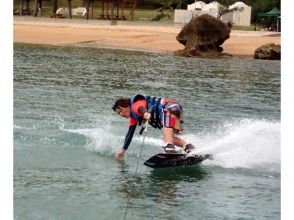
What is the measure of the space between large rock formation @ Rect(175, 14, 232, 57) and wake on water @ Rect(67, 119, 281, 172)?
69.6ft

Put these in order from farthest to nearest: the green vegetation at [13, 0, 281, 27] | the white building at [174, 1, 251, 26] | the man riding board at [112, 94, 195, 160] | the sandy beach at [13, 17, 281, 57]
A: the green vegetation at [13, 0, 281, 27] → the white building at [174, 1, 251, 26] → the sandy beach at [13, 17, 281, 57] → the man riding board at [112, 94, 195, 160]

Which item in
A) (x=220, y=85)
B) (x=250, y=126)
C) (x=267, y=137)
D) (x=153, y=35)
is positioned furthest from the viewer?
(x=153, y=35)

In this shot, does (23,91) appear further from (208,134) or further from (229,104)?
(208,134)

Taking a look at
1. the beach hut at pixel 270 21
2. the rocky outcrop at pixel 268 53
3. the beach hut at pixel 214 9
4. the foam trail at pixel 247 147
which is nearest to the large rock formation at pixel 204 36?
the rocky outcrop at pixel 268 53

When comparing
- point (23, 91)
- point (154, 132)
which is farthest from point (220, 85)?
point (154, 132)

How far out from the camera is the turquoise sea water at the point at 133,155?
283 inches

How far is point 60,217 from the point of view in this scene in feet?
22.1

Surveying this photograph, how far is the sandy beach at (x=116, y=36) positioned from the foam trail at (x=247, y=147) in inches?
919

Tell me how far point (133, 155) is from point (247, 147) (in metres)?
1.65

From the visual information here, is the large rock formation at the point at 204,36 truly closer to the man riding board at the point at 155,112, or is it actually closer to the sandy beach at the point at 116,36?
the sandy beach at the point at 116,36

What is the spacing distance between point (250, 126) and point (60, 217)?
4.98 m

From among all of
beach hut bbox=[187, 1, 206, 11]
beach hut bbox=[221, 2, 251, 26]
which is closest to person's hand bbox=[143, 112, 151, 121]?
beach hut bbox=[221, 2, 251, 26]

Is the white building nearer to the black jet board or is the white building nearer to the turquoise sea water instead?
the turquoise sea water

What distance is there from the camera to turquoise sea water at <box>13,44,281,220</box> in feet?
23.6
